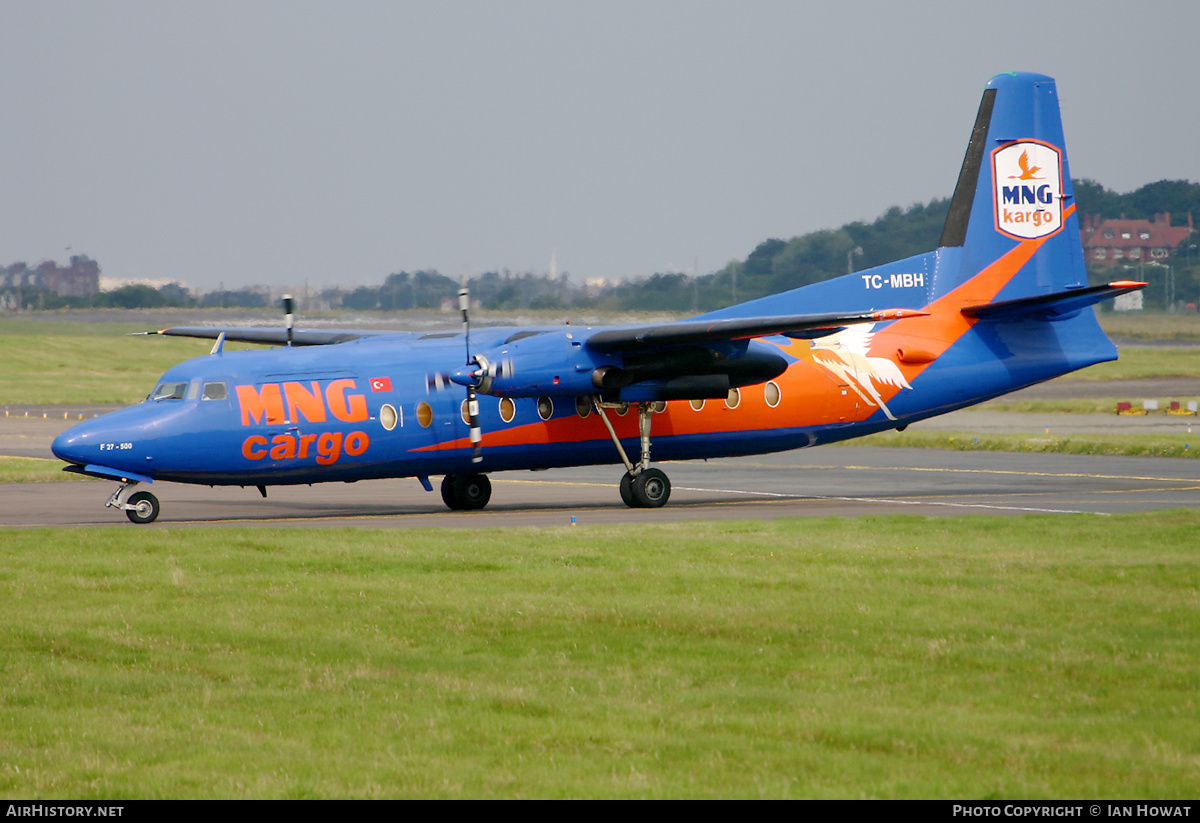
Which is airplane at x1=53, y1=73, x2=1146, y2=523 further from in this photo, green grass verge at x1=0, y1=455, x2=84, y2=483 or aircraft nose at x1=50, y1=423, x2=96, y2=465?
green grass verge at x1=0, y1=455, x2=84, y2=483

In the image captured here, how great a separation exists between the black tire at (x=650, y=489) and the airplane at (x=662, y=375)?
0.03m

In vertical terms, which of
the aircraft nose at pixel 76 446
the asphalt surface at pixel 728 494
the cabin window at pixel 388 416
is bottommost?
the asphalt surface at pixel 728 494

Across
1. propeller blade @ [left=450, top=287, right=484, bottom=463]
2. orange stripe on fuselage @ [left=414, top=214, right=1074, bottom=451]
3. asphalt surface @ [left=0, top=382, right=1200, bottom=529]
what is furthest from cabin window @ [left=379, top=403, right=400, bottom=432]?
orange stripe on fuselage @ [left=414, top=214, right=1074, bottom=451]

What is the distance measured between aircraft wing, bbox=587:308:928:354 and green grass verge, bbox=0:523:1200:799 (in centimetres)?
567

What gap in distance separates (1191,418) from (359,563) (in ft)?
125

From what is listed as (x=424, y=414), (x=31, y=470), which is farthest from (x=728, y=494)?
(x=31, y=470)

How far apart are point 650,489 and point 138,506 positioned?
941 cm

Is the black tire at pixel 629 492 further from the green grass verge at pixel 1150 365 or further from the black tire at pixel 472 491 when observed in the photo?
the green grass verge at pixel 1150 365

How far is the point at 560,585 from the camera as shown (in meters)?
14.8

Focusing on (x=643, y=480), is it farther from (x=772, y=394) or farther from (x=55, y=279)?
(x=55, y=279)

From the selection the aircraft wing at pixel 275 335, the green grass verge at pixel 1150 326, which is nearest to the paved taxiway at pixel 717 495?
the aircraft wing at pixel 275 335

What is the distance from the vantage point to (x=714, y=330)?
2259 cm

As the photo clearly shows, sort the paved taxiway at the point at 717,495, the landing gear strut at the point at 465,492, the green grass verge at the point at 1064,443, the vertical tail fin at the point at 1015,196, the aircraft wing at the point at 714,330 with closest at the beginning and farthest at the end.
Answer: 1. the aircraft wing at the point at 714,330
2. the paved taxiway at the point at 717,495
3. the landing gear strut at the point at 465,492
4. the vertical tail fin at the point at 1015,196
5. the green grass verge at the point at 1064,443

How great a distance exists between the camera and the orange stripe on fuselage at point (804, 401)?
80.9 feet
